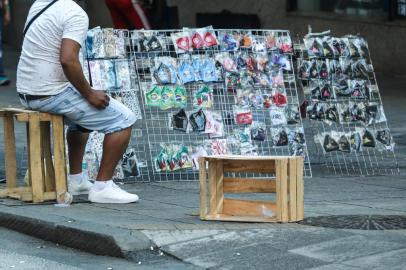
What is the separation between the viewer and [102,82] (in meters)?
8.94

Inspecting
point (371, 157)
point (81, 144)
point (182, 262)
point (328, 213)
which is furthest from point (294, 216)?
point (371, 157)

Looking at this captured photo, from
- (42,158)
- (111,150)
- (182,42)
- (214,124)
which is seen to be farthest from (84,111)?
(214,124)

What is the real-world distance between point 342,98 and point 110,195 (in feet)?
9.56

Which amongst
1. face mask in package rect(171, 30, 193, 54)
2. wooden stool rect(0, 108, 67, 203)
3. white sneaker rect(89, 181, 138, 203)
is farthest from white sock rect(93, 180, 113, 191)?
face mask in package rect(171, 30, 193, 54)

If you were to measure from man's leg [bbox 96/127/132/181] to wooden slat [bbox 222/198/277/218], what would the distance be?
3.40 feet

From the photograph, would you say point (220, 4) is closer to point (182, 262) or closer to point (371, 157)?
point (371, 157)

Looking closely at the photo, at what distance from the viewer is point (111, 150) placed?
26.2 feet

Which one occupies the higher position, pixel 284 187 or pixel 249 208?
pixel 284 187

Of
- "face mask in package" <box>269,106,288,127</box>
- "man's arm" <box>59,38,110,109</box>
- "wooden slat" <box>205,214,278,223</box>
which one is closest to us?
"wooden slat" <box>205,214,278,223</box>

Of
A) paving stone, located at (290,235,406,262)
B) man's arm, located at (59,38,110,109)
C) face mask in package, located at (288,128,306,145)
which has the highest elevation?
man's arm, located at (59,38,110,109)

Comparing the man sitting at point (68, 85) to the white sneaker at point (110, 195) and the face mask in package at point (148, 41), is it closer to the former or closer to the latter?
Result: the white sneaker at point (110, 195)

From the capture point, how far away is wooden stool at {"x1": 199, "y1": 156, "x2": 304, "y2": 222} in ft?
23.4

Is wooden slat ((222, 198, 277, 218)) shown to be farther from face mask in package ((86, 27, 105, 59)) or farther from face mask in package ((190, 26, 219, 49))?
face mask in package ((190, 26, 219, 49))

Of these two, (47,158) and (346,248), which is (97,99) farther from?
(346,248)
